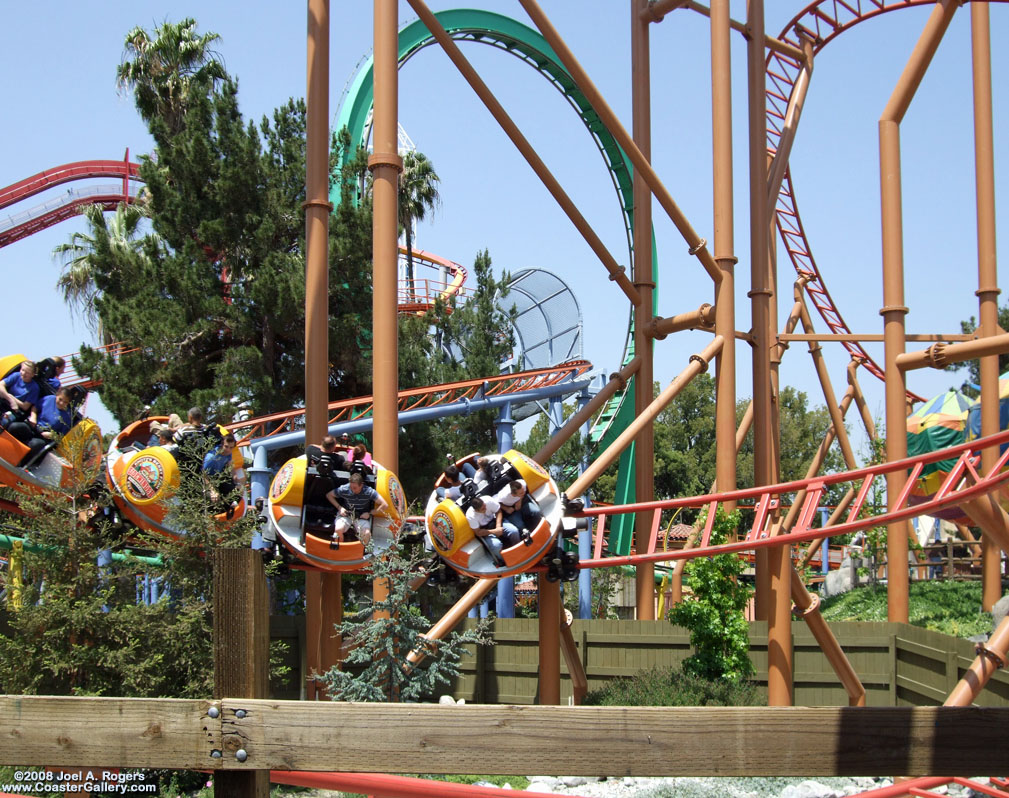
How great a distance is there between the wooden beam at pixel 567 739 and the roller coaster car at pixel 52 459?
424 centimetres

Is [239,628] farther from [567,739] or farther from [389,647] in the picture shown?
[389,647]

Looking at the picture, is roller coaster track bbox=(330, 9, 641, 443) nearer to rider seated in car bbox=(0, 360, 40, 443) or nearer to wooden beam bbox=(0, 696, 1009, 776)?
rider seated in car bbox=(0, 360, 40, 443)

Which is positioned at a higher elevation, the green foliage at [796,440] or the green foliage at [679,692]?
the green foliage at [796,440]

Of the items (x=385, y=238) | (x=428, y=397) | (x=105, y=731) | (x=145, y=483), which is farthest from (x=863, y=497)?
(x=428, y=397)

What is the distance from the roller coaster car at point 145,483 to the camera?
6.30 meters

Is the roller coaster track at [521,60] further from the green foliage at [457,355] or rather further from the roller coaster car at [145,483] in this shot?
the roller coaster car at [145,483]

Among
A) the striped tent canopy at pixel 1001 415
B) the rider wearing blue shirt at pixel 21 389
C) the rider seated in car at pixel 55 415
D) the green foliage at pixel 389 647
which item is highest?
the striped tent canopy at pixel 1001 415

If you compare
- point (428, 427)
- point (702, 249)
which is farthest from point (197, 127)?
point (702, 249)

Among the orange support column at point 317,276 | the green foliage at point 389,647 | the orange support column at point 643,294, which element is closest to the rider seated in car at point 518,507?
the green foliage at point 389,647

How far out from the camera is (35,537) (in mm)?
6332

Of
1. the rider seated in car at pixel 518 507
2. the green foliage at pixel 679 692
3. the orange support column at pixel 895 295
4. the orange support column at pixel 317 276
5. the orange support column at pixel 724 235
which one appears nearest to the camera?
the rider seated in car at pixel 518 507

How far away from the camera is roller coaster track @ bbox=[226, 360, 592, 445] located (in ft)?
40.8

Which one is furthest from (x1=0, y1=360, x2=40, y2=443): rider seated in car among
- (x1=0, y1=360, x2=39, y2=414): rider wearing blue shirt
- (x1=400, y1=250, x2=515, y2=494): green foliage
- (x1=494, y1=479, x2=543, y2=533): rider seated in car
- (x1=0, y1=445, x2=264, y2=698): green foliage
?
(x1=400, y1=250, x2=515, y2=494): green foliage

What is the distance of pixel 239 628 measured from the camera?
2455 mm
